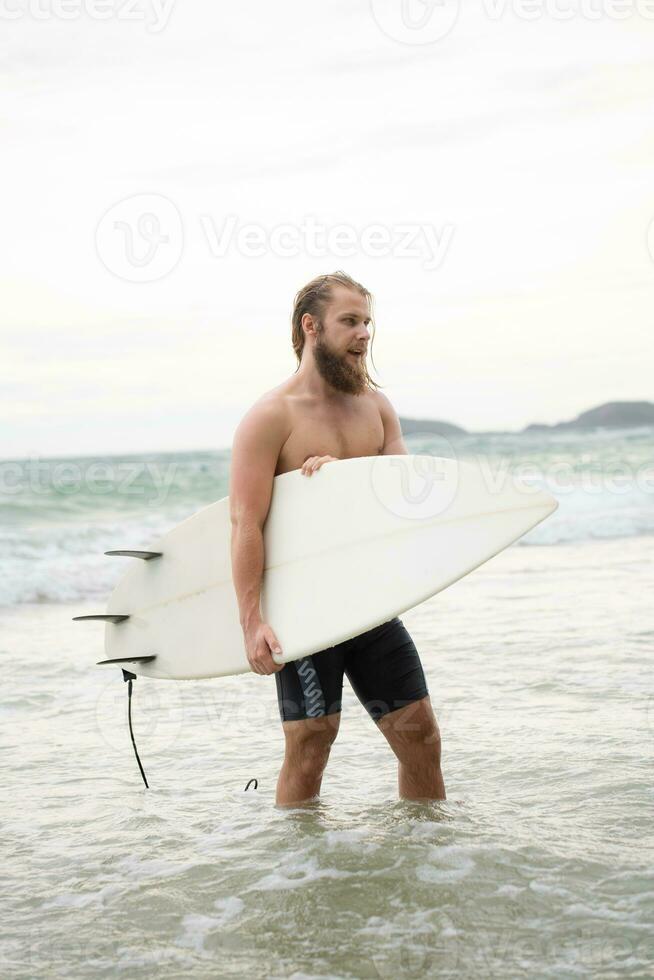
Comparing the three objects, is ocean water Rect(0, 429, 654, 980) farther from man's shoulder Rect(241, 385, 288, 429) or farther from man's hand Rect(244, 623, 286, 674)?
man's shoulder Rect(241, 385, 288, 429)

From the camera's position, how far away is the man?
8.58 ft

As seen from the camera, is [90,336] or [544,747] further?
[90,336]

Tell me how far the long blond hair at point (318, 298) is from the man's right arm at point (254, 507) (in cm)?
27

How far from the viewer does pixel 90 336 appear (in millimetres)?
19578

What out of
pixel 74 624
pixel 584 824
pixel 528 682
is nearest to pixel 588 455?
pixel 74 624

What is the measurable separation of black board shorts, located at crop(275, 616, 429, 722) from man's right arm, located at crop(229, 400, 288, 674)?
9 cm

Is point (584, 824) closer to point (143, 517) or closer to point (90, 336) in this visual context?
point (143, 517)

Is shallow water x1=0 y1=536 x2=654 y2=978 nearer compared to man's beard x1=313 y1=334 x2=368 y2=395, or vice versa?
shallow water x1=0 y1=536 x2=654 y2=978

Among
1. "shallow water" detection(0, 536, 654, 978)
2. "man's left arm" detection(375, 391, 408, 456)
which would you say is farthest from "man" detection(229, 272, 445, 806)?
"shallow water" detection(0, 536, 654, 978)

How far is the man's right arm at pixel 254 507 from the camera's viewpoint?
2.60m

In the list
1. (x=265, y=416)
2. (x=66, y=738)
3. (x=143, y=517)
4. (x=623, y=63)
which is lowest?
(x=66, y=738)

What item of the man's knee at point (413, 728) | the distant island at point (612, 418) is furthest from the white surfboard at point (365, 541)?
the distant island at point (612, 418)

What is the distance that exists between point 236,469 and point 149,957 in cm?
119

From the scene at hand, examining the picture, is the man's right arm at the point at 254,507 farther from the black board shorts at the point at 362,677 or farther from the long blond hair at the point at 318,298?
the long blond hair at the point at 318,298
